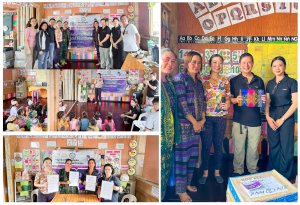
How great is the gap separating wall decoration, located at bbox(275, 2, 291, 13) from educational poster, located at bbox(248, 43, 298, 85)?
0.87ft

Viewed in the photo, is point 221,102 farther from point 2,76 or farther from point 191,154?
point 2,76

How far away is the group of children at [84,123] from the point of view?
2.28 metres

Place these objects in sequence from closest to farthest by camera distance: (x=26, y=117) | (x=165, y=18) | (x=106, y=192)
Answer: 1. (x=165, y=18)
2. (x=26, y=117)
3. (x=106, y=192)

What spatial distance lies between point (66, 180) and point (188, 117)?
119 centimetres

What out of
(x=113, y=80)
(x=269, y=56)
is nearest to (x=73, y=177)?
(x=113, y=80)

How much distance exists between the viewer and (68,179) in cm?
246

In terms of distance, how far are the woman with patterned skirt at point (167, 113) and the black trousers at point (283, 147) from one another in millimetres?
789

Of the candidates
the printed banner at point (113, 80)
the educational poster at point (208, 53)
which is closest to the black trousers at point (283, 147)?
the educational poster at point (208, 53)

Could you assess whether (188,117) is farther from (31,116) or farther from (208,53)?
(31,116)

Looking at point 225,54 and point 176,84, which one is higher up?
point 225,54

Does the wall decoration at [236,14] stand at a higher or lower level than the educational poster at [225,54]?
higher

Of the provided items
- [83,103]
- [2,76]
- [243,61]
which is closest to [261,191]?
[243,61]

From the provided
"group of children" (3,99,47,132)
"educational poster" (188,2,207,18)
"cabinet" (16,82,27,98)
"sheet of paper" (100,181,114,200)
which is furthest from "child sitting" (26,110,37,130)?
"educational poster" (188,2,207,18)

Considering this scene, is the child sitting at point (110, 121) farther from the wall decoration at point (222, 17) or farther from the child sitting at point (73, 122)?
the wall decoration at point (222, 17)
